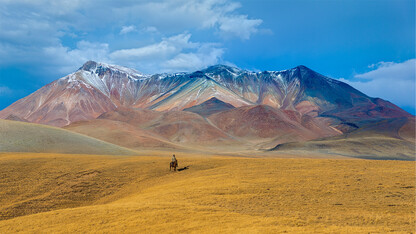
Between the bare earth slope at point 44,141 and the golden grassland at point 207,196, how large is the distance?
1906 centimetres

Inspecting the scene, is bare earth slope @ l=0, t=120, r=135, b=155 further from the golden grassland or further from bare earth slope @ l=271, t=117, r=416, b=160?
bare earth slope @ l=271, t=117, r=416, b=160

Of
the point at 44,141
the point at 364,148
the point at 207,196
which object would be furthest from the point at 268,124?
the point at 207,196

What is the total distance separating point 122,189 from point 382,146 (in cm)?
7690

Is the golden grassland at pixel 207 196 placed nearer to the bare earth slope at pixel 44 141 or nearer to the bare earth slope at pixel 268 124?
the bare earth slope at pixel 44 141

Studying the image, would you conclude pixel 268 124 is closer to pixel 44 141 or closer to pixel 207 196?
pixel 44 141

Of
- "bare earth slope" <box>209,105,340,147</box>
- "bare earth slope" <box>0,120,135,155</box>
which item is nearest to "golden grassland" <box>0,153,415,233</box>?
"bare earth slope" <box>0,120,135,155</box>

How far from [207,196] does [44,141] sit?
43306 millimetres

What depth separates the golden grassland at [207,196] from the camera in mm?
12930

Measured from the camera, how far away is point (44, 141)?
52.5 metres

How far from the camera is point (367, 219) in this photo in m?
13.1

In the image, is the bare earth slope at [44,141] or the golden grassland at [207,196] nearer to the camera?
the golden grassland at [207,196]

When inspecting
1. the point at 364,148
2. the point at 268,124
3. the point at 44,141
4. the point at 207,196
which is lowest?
the point at 207,196

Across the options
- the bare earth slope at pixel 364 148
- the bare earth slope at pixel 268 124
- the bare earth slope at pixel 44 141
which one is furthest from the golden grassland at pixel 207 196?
the bare earth slope at pixel 268 124

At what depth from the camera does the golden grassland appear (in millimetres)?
12930
